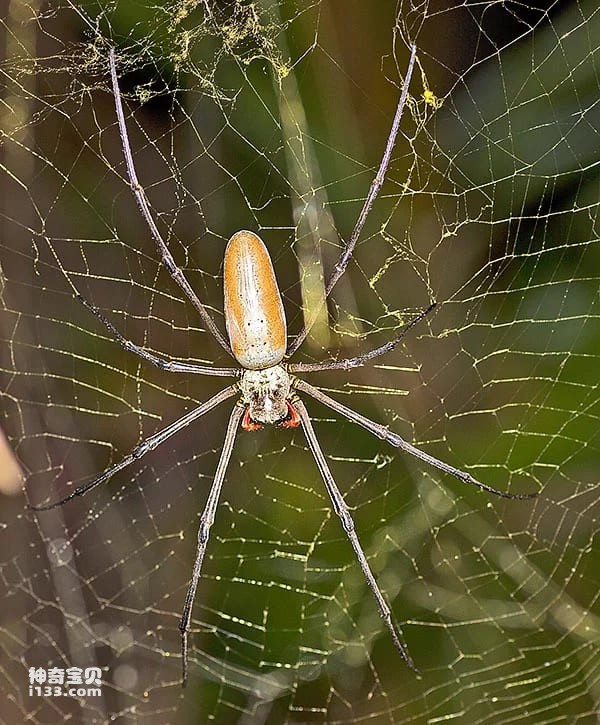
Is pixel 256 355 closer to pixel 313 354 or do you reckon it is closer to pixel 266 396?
pixel 266 396

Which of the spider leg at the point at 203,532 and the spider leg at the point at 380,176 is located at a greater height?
the spider leg at the point at 380,176

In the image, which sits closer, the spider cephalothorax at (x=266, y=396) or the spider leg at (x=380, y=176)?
the spider leg at (x=380, y=176)

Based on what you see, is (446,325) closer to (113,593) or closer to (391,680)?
(391,680)

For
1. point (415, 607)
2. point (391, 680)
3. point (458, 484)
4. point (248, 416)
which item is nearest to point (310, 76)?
point (248, 416)

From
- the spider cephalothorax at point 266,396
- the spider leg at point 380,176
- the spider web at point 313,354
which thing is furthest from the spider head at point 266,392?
the spider web at point 313,354

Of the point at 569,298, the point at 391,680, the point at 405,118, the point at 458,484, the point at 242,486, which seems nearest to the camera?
the point at 405,118

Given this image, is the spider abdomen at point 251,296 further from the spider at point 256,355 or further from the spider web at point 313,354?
the spider web at point 313,354

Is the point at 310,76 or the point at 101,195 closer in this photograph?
the point at 310,76

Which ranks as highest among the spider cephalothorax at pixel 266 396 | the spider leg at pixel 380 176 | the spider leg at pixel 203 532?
the spider leg at pixel 380 176

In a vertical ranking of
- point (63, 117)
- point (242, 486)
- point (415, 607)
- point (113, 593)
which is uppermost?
point (63, 117)
